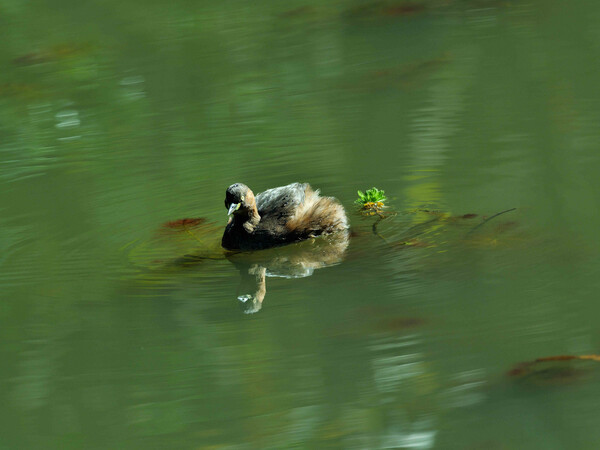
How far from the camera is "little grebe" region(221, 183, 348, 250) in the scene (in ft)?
20.9

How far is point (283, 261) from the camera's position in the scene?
626cm

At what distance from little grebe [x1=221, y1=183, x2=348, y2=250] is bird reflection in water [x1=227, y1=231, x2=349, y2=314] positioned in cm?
6

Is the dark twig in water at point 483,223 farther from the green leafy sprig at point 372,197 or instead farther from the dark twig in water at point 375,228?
the green leafy sprig at point 372,197

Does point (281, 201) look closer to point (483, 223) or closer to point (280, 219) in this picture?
point (280, 219)

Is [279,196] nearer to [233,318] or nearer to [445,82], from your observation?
[233,318]

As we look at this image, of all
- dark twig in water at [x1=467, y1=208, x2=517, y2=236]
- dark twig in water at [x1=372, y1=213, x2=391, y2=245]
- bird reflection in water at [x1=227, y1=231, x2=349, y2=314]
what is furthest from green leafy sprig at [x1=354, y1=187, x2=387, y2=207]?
dark twig in water at [x1=467, y1=208, x2=517, y2=236]

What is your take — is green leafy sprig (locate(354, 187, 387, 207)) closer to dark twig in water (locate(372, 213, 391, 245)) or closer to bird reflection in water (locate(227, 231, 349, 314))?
dark twig in water (locate(372, 213, 391, 245))

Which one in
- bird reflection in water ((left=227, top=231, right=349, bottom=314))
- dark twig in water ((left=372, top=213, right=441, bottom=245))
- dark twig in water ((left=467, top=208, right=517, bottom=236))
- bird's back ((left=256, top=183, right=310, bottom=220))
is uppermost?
bird's back ((left=256, top=183, right=310, bottom=220))

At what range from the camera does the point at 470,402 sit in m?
4.25

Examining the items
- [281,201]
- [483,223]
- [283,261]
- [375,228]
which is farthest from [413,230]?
[281,201]

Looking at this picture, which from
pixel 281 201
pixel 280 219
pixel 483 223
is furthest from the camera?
pixel 281 201

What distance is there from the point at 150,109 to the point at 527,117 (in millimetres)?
3505

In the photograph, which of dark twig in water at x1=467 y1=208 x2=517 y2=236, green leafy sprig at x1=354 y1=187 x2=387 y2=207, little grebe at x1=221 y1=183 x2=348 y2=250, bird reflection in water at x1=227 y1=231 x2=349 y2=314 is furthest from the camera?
green leafy sprig at x1=354 y1=187 x2=387 y2=207

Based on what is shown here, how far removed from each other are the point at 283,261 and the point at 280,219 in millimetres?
411
